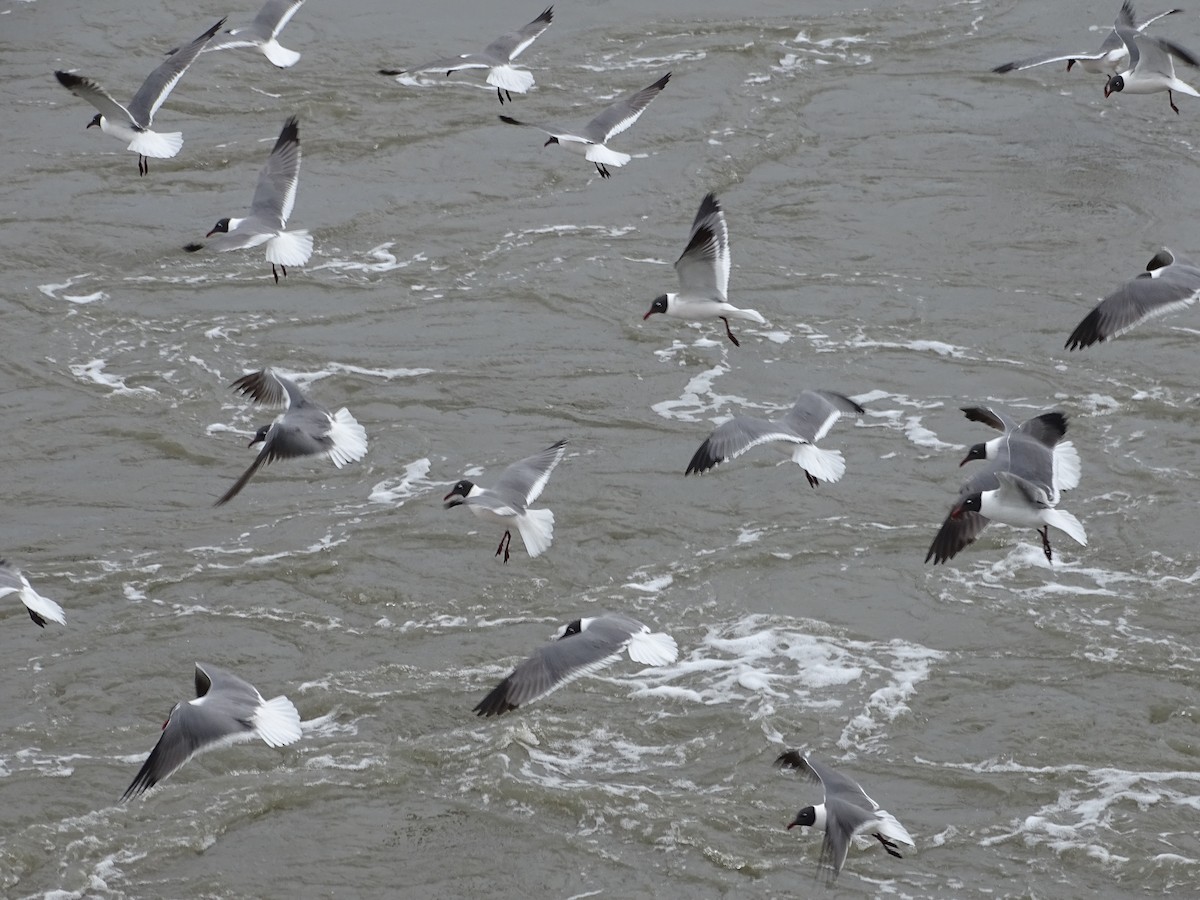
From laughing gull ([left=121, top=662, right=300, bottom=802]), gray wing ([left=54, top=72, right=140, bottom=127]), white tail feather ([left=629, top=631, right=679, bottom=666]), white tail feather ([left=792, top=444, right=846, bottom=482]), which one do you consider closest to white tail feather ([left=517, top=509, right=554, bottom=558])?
white tail feather ([left=629, top=631, right=679, bottom=666])

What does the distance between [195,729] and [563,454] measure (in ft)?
12.0

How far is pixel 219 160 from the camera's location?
51.6ft

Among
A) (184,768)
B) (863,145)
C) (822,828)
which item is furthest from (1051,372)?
(184,768)

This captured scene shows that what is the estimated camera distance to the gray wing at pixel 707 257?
35.4ft

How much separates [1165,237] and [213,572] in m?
8.65

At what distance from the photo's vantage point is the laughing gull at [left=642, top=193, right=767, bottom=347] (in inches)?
425

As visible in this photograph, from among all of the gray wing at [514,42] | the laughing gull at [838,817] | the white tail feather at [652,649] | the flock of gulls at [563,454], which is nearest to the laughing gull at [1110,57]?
the flock of gulls at [563,454]

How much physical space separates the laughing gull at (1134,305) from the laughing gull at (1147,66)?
Result: 15.0 ft

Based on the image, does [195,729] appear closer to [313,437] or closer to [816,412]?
[313,437]

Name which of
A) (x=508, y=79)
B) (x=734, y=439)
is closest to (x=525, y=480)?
(x=734, y=439)

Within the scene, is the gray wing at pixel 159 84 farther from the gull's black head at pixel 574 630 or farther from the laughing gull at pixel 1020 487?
the laughing gull at pixel 1020 487

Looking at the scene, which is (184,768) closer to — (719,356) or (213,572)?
(213,572)

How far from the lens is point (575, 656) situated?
8.12 meters

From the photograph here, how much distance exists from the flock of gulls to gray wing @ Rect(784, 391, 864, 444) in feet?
0.03
